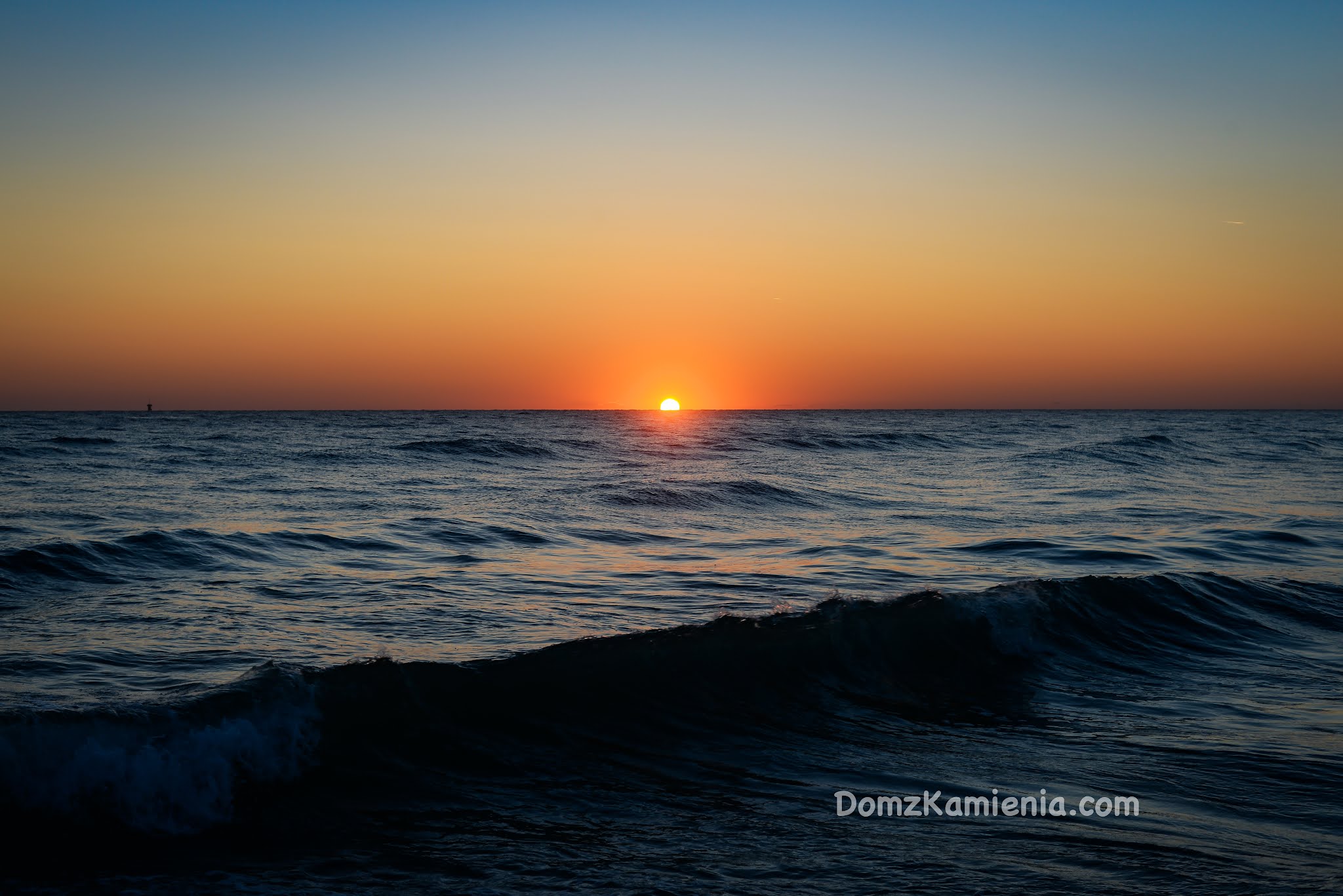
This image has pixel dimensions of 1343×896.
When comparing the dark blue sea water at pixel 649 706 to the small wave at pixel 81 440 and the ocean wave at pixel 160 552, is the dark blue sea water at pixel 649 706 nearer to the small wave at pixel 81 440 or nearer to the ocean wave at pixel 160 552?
the ocean wave at pixel 160 552

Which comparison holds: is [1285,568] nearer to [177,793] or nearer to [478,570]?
[478,570]

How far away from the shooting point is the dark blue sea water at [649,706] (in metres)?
4.39

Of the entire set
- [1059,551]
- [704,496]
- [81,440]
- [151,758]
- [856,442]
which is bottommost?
[151,758]

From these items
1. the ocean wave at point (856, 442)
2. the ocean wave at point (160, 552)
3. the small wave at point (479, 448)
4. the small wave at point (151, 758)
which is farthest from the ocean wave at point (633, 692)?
the ocean wave at point (856, 442)

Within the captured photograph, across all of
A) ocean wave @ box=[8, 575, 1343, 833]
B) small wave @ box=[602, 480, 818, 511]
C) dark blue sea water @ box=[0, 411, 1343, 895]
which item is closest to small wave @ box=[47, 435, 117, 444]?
dark blue sea water @ box=[0, 411, 1343, 895]

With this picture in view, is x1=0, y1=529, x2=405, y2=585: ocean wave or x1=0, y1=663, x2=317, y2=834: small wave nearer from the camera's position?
x1=0, y1=663, x2=317, y2=834: small wave

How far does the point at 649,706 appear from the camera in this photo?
694 centimetres

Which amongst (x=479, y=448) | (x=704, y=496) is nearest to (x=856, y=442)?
(x=479, y=448)

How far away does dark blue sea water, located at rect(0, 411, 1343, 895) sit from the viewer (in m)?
4.39

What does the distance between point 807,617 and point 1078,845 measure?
4.37 meters

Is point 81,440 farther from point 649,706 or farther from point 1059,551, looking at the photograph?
point 649,706

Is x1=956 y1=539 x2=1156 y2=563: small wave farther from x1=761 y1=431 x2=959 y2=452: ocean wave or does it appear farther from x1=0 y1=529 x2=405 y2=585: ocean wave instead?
x1=761 y1=431 x2=959 y2=452: ocean wave

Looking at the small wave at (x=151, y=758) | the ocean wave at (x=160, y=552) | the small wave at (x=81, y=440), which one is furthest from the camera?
the small wave at (x=81, y=440)

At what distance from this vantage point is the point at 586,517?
18.3 meters
